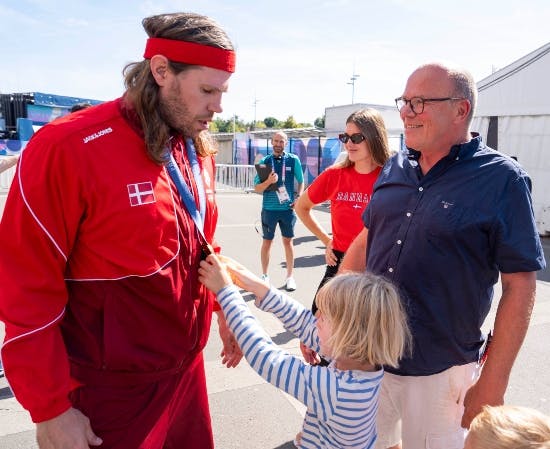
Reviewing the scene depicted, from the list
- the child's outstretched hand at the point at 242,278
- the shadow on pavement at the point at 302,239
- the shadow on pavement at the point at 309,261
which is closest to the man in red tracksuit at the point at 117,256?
the child's outstretched hand at the point at 242,278

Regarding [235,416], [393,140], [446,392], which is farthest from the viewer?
[393,140]

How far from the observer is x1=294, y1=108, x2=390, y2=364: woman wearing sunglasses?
3686mm

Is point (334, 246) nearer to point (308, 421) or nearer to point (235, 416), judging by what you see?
point (235, 416)

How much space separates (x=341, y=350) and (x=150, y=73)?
125 centimetres

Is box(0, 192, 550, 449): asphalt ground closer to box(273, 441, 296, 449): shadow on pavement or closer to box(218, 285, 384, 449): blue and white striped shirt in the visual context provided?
box(273, 441, 296, 449): shadow on pavement

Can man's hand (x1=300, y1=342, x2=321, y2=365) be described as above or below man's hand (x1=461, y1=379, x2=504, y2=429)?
below

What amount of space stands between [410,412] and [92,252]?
1630 millimetres

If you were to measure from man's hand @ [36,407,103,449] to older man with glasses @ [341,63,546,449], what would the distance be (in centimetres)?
137

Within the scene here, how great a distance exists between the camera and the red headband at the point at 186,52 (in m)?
1.67

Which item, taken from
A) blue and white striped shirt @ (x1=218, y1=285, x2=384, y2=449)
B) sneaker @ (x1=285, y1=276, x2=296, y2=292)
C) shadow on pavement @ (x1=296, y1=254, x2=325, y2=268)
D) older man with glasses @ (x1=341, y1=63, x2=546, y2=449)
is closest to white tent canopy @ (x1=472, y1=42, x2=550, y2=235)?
shadow on pavement @ (x1=296, y1=254, x2=325, y2=268)

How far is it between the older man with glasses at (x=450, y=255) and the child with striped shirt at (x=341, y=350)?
33 cm

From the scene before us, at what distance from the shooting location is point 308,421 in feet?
6.37

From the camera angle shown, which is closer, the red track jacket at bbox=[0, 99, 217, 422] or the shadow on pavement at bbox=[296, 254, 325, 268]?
the red track jacket at bbox=[0, 99, 217, 422]

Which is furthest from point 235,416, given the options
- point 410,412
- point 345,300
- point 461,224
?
point 461,224
